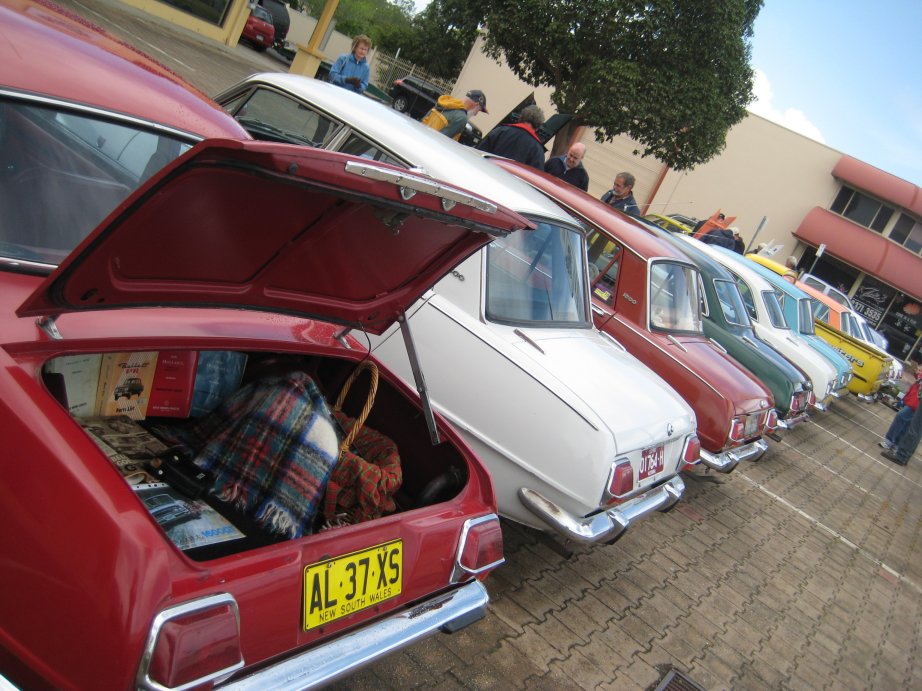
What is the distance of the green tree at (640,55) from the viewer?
1416cm

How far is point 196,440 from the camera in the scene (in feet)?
9.04

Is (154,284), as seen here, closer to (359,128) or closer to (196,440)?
(196,440)

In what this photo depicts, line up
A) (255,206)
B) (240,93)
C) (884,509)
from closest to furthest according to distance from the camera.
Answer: (255,206)
(240,93)
(884,509)

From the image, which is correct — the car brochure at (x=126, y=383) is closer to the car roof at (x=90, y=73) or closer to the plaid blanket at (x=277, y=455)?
the plaid blanket at (x=277, y=455)

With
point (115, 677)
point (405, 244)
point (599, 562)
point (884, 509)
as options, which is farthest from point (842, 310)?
point (115, 677)

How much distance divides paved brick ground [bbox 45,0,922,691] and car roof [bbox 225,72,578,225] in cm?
202

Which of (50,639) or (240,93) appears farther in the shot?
(240,93)

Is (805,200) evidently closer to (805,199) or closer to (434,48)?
(805,199)

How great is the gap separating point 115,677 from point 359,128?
3.69 meters

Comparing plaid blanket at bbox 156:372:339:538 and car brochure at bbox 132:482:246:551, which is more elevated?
plaid blanket at bbox 156:372:339:538

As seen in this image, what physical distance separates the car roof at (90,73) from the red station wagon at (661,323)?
13.0 feet

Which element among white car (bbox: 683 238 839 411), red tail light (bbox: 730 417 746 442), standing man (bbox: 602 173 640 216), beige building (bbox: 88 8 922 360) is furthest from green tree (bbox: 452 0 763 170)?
beige building (bbox: 88 8 922 360)

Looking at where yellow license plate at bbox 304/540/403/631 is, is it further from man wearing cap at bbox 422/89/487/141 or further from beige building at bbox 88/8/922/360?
beige building at bbox 88/8/922/360

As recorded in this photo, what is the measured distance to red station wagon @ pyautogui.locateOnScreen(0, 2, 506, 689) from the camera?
1595mm
